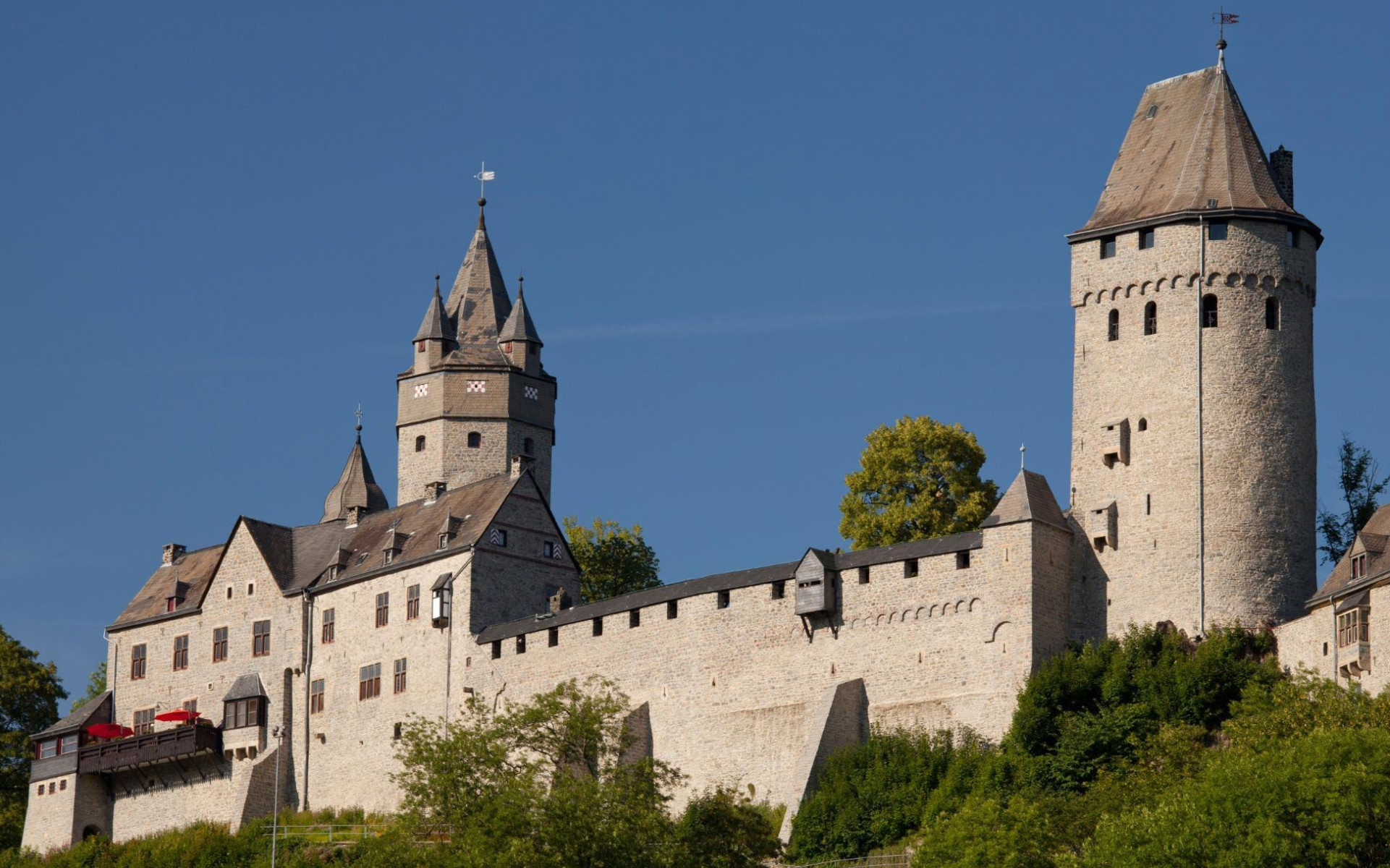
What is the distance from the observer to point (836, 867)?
193ft

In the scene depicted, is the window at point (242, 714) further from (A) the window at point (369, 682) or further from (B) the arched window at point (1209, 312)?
(B) the arched window at point (1209, 312)

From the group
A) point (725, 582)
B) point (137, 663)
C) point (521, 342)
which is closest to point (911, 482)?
point (725, 582)

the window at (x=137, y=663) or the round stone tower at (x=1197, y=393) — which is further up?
the round stone tower at (x=1197, y=393)

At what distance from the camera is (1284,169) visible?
66812 millimetres

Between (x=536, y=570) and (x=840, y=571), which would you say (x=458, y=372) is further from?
(x=840, y=571)

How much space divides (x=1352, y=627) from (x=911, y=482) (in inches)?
761

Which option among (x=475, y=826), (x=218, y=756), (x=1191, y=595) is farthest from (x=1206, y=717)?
(x=218, y=756)

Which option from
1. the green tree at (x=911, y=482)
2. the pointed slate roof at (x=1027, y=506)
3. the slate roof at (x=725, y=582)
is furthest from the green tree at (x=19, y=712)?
the pointed slate roof at (x=1027, y=506)

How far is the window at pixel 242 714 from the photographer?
253 feet

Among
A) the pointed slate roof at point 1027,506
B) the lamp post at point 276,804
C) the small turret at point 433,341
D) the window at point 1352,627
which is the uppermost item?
the small turret at point 433,341

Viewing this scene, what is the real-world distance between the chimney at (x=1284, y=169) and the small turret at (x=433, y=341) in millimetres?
29385

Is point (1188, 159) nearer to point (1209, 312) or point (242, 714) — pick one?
point (1209, 312)

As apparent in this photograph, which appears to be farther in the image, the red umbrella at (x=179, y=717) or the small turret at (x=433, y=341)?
the small turret at (x=433, y=341)

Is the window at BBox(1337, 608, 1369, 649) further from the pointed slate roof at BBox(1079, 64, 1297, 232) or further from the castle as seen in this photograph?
the pointed slate roof at BBox(1079, 64, 1297, 232)
